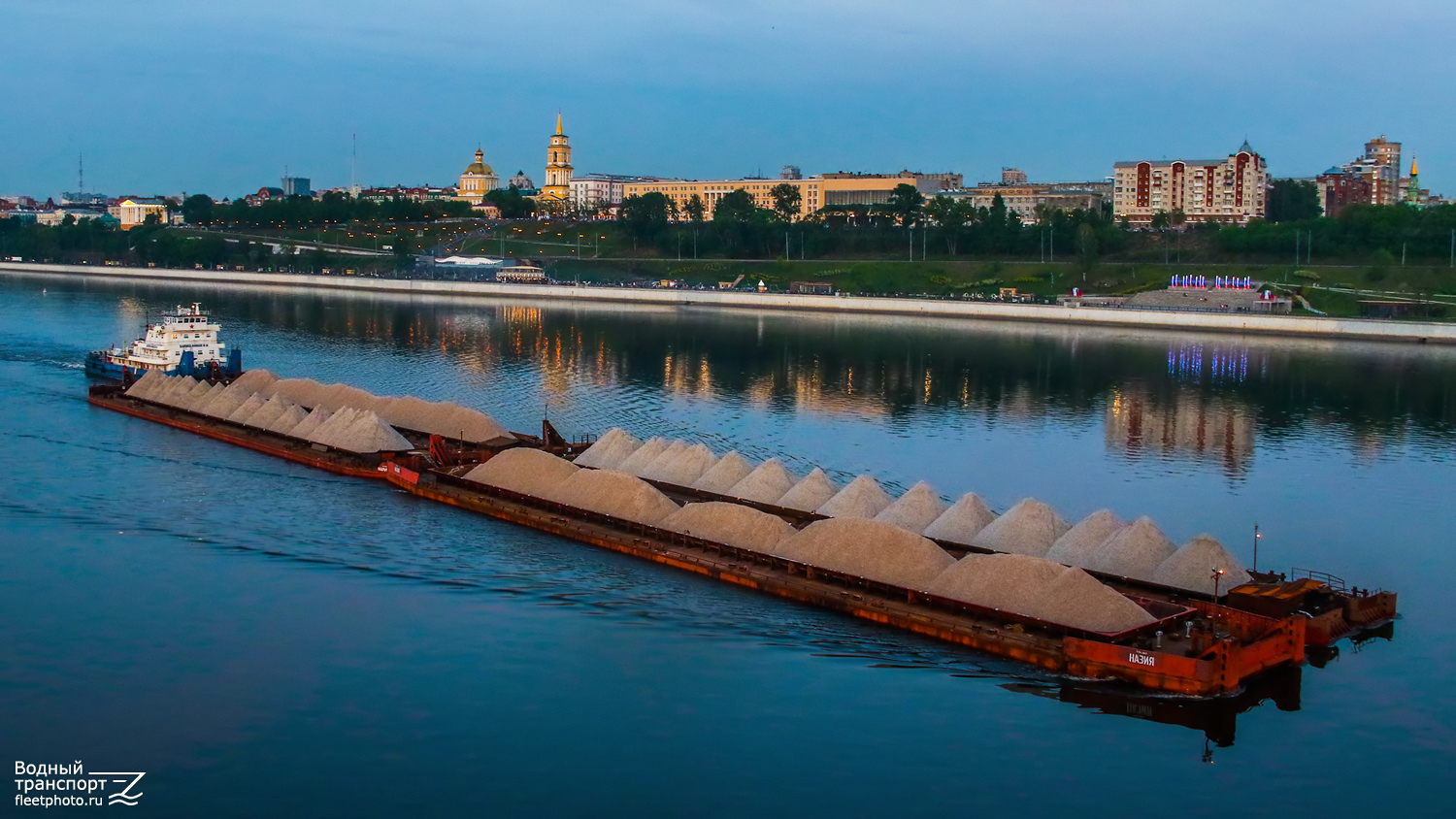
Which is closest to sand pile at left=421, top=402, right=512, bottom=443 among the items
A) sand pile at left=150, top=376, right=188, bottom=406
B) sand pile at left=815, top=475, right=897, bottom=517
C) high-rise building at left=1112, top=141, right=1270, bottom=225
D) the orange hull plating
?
the orange hull plating

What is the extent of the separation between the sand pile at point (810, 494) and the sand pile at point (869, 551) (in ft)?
10.8

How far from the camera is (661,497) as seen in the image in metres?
30.1

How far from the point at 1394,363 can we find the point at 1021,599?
53.7 meters

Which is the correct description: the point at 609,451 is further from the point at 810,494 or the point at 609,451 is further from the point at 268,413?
the point at 268,413

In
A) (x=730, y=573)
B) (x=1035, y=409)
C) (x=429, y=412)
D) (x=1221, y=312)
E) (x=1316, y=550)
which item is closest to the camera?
(x=730, y=573)

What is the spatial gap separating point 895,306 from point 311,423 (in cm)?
6596

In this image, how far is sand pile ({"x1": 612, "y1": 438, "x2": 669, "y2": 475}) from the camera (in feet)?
112

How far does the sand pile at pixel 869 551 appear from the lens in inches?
969

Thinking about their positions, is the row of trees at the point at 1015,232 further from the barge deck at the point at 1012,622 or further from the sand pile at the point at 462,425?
the barge deck at the point at 1012,622

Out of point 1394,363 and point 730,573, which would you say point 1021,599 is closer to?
point 730,573

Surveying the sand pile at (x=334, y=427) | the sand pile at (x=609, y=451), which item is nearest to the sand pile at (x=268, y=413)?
the sand pile at (x=334, y=427)

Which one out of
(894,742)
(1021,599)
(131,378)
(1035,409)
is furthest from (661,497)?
(131,378)

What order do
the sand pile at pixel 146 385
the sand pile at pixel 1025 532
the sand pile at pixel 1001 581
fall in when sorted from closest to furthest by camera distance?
1. the sand pile at pixel 1001 581
2. the sand pile at pixel 1025 532
3. the sand pile at pixel 146 385

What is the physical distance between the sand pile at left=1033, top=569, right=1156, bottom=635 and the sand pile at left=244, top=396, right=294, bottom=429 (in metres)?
28.0
